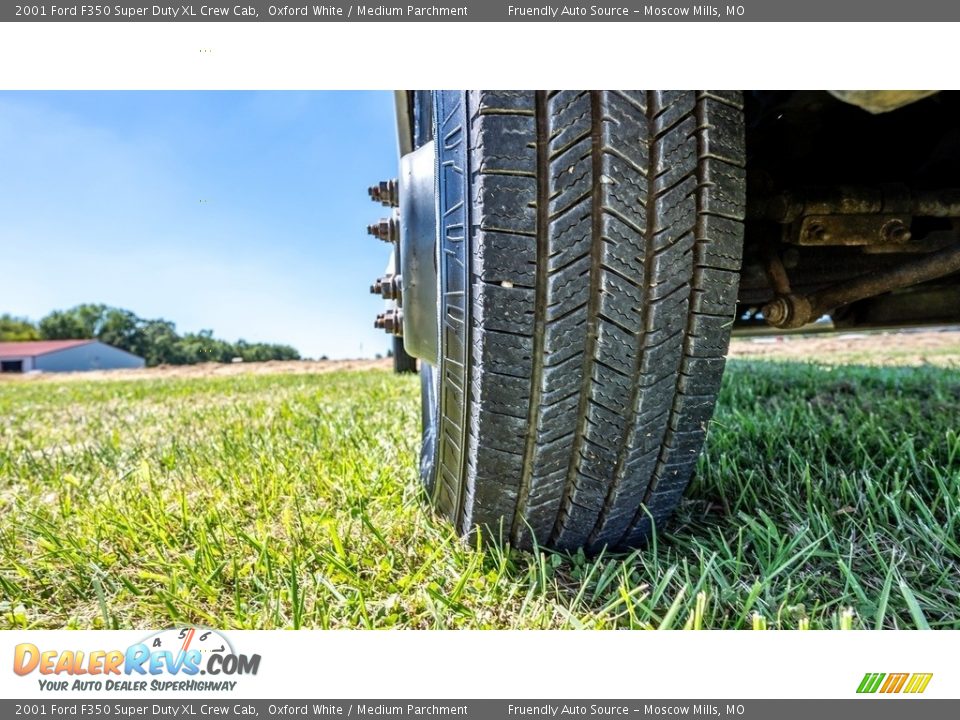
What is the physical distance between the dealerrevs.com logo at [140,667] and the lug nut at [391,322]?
63 cm

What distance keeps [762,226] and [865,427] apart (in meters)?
0.61

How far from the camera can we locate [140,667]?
621mm

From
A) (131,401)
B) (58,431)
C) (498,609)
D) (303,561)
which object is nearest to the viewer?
(498,609)

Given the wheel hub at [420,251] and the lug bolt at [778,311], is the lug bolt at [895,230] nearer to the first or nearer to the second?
the lug bolt at [778,311]

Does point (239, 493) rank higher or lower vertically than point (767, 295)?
lower

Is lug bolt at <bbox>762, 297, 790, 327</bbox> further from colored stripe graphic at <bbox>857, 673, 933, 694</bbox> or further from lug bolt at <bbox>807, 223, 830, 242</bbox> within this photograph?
colored stripe graphic at <bbox>857, 673, 933, 694</bbox>

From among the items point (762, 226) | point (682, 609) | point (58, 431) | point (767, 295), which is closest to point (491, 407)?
point (682, 609)

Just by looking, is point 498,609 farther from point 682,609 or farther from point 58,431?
point 58,431

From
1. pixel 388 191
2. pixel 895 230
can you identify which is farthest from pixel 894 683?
pixel 388 191

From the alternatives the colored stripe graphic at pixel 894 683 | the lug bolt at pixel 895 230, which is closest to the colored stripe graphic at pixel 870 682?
the colored stripe graphic at pixel 894 683

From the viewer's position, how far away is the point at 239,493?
111 centimetres

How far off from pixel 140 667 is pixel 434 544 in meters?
0.40
